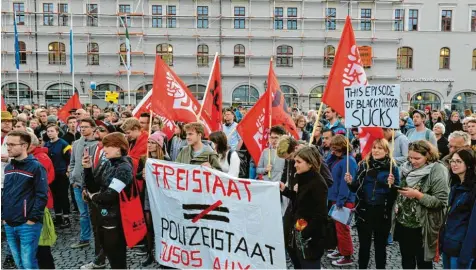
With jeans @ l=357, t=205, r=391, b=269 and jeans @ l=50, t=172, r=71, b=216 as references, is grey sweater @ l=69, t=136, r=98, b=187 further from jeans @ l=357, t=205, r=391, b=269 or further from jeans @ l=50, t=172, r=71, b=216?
jeans @ l=357, t=205, r=391, b=269

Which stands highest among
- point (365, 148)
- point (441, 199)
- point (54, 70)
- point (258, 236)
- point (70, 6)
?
point (70, 6)

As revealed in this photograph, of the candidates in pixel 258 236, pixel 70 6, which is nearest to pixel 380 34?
pixel 70 6

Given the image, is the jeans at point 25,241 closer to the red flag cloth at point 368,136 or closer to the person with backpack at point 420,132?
the red flag cloth at point 368,136

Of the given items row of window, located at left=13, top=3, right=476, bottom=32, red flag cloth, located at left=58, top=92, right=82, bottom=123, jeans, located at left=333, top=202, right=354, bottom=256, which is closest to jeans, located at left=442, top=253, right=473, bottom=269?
jeans, located at left=333, top=202, right=354, bottom=256

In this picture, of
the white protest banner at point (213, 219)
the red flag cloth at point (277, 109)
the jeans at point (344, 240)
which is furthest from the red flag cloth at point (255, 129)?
the white protest banner at point (213, 219)

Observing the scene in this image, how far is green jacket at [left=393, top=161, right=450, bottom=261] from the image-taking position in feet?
14.5

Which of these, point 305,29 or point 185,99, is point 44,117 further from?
point 305,29

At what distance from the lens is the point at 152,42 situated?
32531 mm

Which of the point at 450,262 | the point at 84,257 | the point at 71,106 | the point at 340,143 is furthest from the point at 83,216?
the point at 71,106

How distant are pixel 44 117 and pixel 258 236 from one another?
778cm

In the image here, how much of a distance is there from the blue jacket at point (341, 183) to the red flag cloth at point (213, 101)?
2.40 m

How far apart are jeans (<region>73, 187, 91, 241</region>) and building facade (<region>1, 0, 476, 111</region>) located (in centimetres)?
2595

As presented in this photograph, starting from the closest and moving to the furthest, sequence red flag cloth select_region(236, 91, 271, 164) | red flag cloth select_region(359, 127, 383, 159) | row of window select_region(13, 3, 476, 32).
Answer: red flag cloth select_region(359, 127, 383, 159), red flag cloth select_region(236, 91, 271, 164), row of window select_region(13, 3, 476, 32)

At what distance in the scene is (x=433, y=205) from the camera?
4.40 meters
